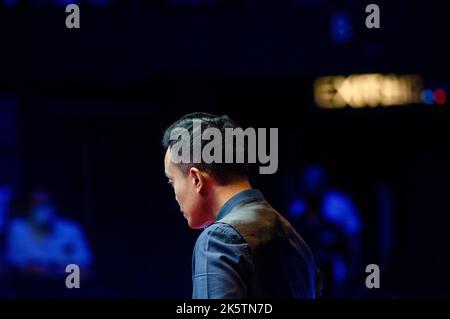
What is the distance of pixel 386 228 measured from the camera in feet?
26.6

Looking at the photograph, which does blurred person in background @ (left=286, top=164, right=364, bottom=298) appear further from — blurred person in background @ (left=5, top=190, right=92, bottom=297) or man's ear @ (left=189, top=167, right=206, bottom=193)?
man's ear @ (left=189, top=167, right=206, bottom=193)

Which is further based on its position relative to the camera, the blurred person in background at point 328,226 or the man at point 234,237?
the blurred person in background at point 328,226

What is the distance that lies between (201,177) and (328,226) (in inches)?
179

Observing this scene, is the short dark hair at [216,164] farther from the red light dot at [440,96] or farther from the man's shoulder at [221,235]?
the red light dot at [440,96]

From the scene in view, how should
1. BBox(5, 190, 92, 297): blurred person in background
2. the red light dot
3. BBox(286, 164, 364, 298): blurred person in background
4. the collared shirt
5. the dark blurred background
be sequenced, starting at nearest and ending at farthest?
the collared shirt → BBox(286, 164, 364, 298): blurred person in background → BBox(5, 190, 92, 297): blurred person in background → the dark blurred background → the red light dot

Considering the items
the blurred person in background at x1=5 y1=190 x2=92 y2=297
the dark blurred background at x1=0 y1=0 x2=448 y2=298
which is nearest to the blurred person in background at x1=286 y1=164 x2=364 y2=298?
the dark blurred background at x1=0 y1=0 x2=448 y2=298

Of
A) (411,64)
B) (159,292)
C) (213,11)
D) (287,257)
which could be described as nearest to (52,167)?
(159,292)

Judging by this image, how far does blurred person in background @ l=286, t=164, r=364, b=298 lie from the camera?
21.1ft

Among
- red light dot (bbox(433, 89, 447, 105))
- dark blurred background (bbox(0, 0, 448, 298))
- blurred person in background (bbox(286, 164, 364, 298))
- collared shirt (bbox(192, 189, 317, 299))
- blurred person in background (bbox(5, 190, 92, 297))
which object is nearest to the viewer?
collared shirt (bbox(192, 189, 317, 299))

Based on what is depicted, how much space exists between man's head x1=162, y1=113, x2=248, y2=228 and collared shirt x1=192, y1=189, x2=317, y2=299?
0.18 ft

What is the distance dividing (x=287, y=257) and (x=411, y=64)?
20.6ft

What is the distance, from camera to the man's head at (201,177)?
2.11 m

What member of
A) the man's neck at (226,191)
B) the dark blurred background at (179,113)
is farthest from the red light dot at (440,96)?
the man's neck at (226,191)

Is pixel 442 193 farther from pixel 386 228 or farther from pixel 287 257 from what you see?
pixel 287 257
